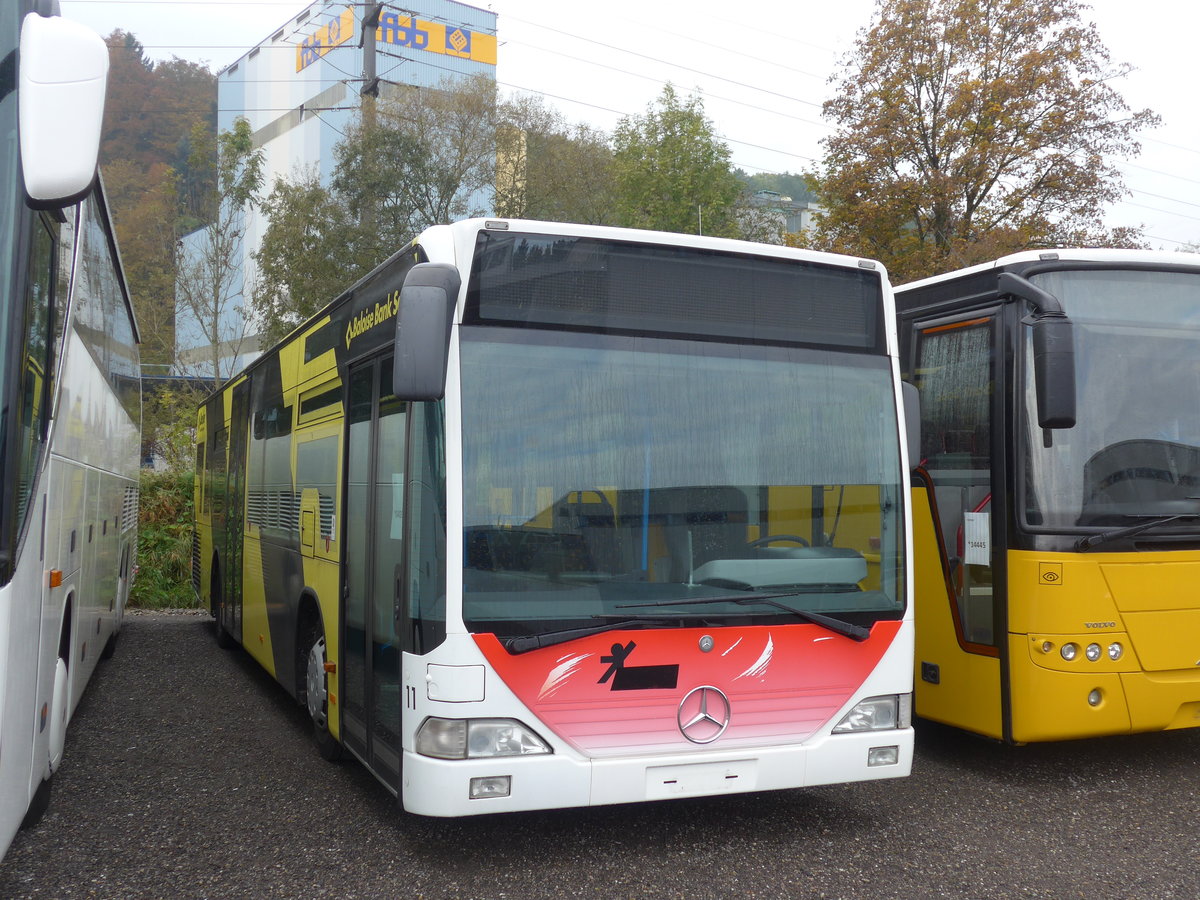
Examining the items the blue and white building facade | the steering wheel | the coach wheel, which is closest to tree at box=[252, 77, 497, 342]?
the blue and white building facade

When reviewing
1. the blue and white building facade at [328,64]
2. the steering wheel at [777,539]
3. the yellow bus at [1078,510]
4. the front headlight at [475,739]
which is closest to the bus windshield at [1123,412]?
the yellow bus at [1078,510]

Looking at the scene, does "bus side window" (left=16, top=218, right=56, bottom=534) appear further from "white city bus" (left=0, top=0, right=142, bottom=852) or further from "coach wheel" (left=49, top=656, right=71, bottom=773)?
"coach wheel" (left=49, top=656, right=71, bottom=773)

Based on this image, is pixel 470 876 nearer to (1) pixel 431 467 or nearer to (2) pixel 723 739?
(2) pixel 723 739

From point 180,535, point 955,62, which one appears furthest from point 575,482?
point 955,62

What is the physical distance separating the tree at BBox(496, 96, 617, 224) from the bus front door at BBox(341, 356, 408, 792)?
25143mm

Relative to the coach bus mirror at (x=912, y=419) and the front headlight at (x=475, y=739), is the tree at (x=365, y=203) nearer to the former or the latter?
the coach bus mirror at (x=912, y=419)

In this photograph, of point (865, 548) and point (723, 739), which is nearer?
point (723, 739)

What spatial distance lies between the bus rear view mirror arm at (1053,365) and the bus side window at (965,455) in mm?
796

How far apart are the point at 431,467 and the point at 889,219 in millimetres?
17832

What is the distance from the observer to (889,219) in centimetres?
2050

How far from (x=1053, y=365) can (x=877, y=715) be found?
1838 millimetres

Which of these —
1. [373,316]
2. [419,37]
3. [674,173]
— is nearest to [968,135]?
[674,173]

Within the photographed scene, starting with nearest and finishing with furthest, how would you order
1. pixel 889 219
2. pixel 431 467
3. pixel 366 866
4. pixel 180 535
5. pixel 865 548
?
pixel 431 467
pixel 366 866
pixel 865 548
pixel 180 535
pixel 889 219

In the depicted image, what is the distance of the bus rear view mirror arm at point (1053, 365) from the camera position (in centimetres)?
513
